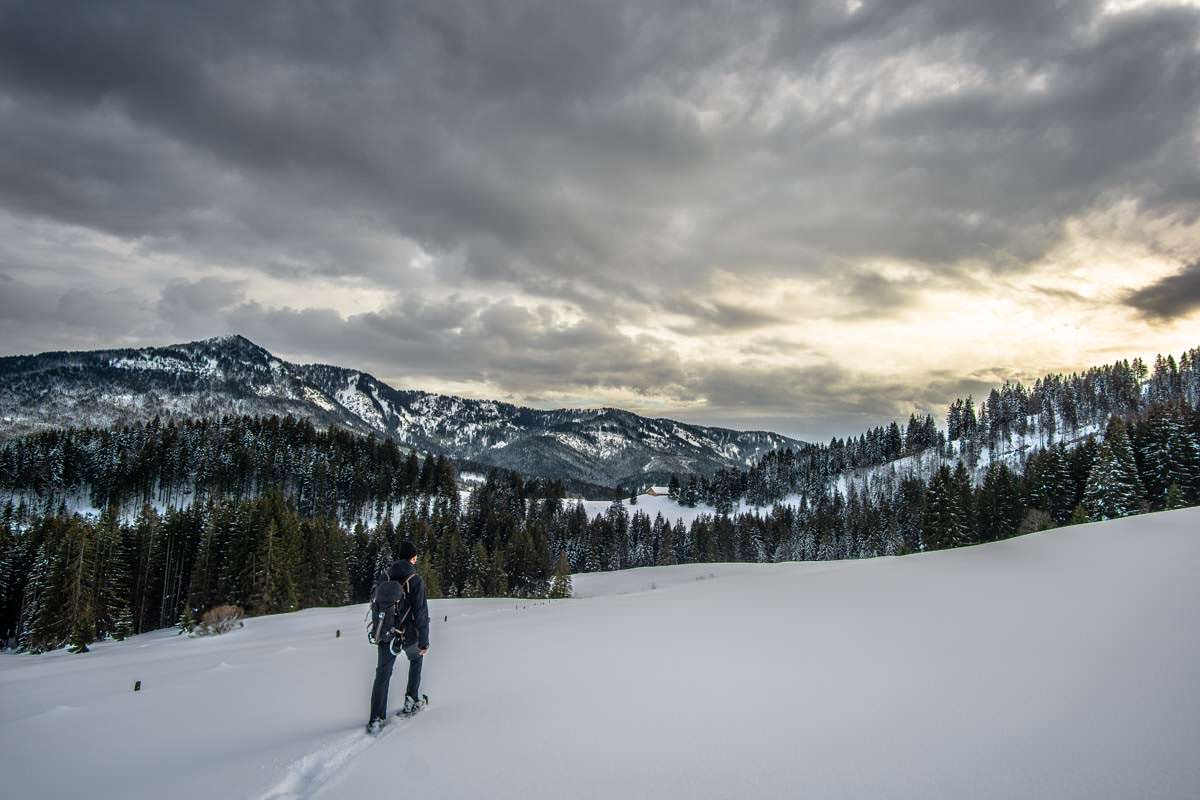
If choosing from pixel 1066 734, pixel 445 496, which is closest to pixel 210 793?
pixel 1066 734

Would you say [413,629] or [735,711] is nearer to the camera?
[735,711]

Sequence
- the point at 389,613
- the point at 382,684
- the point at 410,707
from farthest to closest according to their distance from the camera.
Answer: the point at 410,707 < the point at 389,613 < the point at 382,684

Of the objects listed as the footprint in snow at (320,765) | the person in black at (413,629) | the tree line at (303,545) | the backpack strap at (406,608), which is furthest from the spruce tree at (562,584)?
the footprint in snow at (320,765)

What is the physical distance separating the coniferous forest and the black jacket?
41.7 m

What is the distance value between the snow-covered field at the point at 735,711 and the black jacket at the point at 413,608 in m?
1.10

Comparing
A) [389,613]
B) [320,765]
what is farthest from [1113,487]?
[320,765]

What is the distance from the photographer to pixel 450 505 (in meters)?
113

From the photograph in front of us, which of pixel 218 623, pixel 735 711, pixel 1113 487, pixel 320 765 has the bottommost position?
pixel 218 623

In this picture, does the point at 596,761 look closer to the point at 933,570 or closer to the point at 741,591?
the point at 741,591

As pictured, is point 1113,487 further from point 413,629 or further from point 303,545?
point 303,545

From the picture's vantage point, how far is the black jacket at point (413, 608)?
26.8 ft

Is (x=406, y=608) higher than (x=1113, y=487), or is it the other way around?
(x=1113, y=487)

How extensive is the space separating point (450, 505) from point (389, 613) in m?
111

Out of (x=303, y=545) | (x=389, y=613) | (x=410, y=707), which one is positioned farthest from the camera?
(x=303, y=545)
